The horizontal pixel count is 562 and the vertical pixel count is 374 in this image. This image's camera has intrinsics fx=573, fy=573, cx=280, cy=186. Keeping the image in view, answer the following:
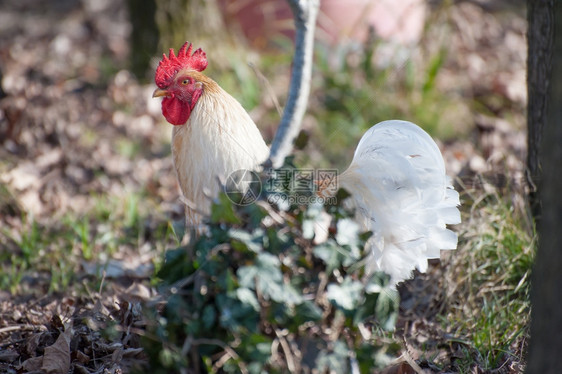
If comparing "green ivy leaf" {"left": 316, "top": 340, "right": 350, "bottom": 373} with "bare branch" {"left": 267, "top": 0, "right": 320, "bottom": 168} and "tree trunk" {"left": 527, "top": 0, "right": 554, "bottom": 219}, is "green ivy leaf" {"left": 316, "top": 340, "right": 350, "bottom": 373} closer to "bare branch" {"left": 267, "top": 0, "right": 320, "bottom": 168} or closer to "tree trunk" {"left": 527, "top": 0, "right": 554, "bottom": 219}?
"bare branch" {"left": 267, "top": 0, "right": 320, "bottom": 168}

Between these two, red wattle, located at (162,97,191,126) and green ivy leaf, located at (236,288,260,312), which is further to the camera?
red wattle, located at (162,97,191,126)

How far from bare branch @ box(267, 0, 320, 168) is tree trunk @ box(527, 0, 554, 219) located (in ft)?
3.79

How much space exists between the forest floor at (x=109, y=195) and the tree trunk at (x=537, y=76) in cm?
19

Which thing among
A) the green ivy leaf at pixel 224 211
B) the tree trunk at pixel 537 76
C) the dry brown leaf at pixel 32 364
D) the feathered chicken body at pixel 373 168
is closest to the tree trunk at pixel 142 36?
the feathered chicken body at pixel 373 168

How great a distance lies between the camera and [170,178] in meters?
4.41

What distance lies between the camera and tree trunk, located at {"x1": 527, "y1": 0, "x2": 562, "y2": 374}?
1.62 meters

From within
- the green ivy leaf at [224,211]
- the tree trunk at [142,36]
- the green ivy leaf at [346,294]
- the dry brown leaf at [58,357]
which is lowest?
the dry brown leaf at [58,357]

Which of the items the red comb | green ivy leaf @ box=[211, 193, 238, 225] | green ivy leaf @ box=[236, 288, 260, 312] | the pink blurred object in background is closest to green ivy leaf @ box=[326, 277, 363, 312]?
green ivy leaf @ box=[236, 288, 260, 312]

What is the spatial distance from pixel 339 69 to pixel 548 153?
12.3 ft

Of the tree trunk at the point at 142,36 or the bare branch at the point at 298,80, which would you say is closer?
the bare branch at the point at 298,80

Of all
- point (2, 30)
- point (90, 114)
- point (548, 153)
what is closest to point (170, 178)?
point (90, 114)

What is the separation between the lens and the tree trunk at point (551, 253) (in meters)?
1.62

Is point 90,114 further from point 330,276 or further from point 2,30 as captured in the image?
point 330,276

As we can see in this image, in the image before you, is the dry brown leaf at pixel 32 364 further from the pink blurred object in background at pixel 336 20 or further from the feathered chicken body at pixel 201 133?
the pink blurred object in background at pixel 336 20
